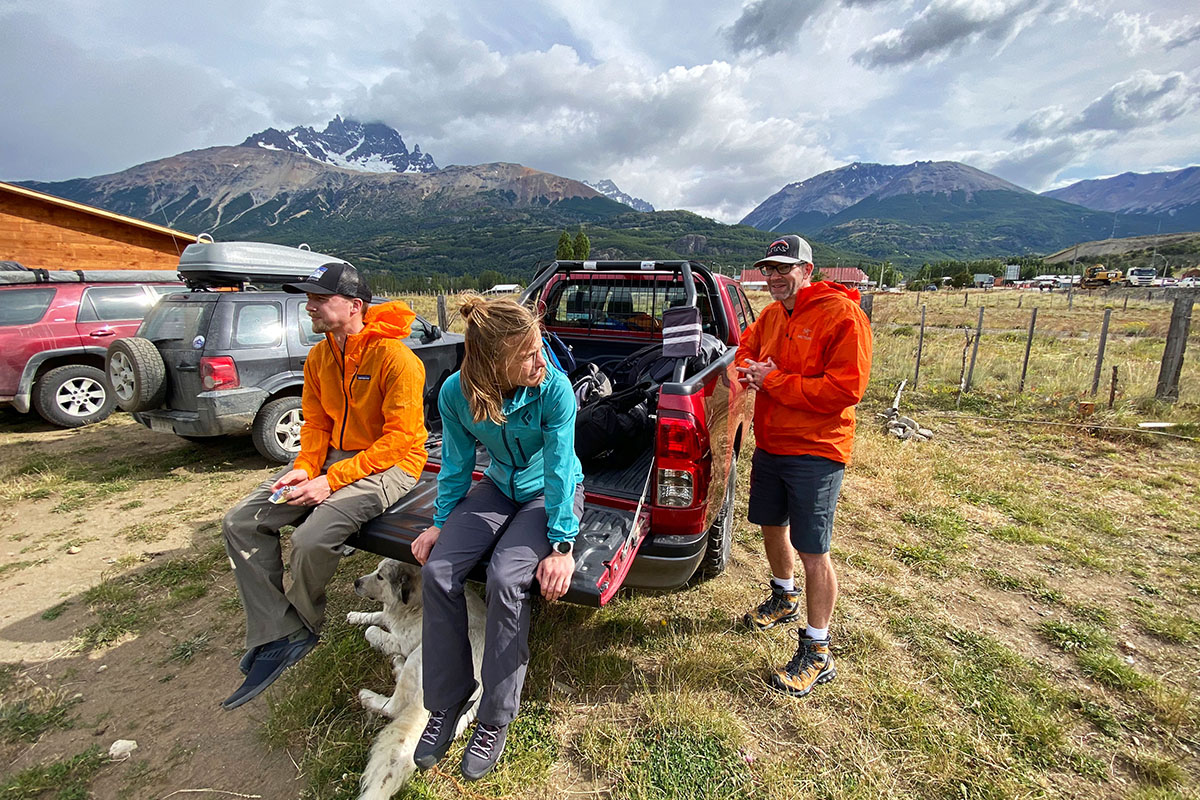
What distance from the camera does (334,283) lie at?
8.36ft

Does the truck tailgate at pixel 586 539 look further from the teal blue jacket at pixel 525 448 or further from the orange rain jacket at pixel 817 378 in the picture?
the orange rain jacket at pixel 817 378

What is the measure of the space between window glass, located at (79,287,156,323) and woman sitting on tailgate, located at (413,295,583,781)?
7299mm

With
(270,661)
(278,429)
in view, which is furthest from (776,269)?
(278,429)

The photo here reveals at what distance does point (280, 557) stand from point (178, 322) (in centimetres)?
375

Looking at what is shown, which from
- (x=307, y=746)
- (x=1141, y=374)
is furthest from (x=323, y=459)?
(x=1141, y=374)

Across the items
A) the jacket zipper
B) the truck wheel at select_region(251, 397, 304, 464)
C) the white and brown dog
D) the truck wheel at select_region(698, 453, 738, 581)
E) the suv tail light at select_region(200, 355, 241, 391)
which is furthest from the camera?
the truck wheel at select_region(251, 397, 304, 464)

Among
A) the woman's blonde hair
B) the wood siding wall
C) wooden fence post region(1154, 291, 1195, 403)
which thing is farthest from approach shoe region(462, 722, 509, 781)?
the wood siding wall

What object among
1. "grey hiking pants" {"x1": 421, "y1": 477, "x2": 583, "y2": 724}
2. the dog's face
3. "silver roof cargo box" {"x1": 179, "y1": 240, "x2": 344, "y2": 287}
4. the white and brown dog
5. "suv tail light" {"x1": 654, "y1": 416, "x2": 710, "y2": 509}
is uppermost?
"silver roof cargo box" {"x1": 179, "y1": 240, "x2": 344, "y2": 287}

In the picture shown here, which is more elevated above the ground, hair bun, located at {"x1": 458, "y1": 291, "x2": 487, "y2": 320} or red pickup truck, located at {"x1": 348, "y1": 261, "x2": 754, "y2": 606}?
hair bun, located at {"x1": 458, "y1": 291, "x2": 487, "y2": 320}

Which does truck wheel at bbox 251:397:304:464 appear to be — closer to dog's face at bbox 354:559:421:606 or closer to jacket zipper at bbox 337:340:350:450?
jacket zipper at bbox 337:340:350:450

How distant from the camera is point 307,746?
210cm

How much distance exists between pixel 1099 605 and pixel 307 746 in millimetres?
4292

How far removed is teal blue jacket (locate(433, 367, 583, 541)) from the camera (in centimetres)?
208

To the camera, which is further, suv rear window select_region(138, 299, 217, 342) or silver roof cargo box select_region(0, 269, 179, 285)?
silver roof cargo box select_region(0, 269, 179, 285)
